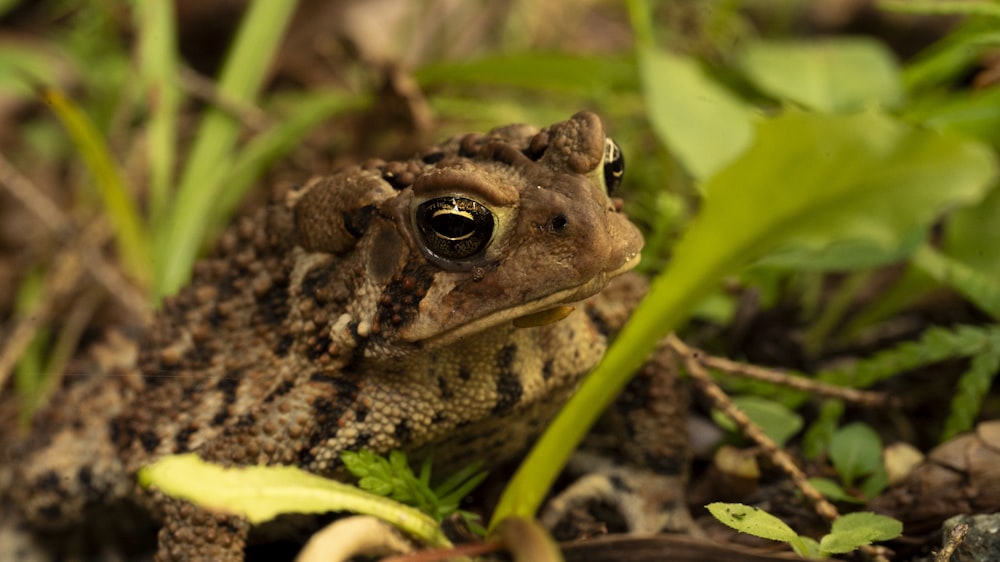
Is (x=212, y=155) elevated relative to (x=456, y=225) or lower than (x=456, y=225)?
elevated

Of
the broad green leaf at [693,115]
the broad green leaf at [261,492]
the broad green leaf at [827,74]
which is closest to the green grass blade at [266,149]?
the broad green leaf at [693,115]

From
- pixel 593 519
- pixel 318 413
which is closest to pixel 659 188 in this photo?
pixel 593 519

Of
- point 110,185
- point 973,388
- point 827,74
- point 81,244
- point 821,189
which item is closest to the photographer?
point 821,189

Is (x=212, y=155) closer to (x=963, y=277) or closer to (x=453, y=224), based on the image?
(x=453, y=224)

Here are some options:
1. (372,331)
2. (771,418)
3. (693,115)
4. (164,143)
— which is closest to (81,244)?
(164,143)

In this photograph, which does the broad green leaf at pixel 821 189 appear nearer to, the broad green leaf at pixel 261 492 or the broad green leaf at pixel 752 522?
the broad green leaf at pixel 752 522

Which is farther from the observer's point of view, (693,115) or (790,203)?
(693,115)
